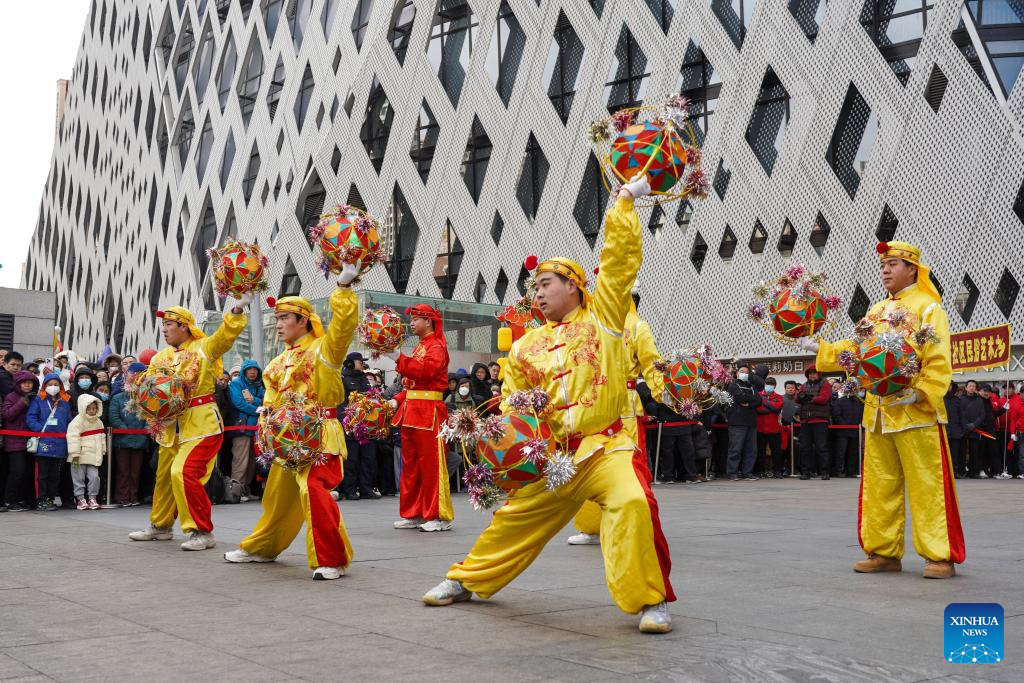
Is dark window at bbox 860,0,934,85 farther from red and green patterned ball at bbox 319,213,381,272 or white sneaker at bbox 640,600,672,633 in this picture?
white sneaker at bbox 640,600,672,633

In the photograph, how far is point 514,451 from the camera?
18.0ft

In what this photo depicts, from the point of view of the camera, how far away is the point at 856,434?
20578 mm

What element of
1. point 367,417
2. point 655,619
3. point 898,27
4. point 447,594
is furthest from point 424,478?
point 898,27

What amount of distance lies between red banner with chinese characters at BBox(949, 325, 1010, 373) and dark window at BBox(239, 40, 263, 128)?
33689 millimetres

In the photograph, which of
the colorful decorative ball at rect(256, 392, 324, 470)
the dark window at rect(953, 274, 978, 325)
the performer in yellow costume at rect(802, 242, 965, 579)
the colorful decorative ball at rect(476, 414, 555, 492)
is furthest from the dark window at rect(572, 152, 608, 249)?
the colorful decorative ball at rect(476, 414, 555, 492)

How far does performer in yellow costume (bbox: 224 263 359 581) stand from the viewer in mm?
7512

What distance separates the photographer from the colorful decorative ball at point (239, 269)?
9070 millimetres

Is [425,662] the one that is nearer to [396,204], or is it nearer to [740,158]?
[740,158]

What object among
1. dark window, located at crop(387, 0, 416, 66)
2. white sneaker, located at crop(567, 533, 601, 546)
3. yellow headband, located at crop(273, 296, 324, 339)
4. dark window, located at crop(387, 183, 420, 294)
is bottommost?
white sneaker, located at crop(567, 533, 601, 546)

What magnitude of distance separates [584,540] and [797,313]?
2991 mm

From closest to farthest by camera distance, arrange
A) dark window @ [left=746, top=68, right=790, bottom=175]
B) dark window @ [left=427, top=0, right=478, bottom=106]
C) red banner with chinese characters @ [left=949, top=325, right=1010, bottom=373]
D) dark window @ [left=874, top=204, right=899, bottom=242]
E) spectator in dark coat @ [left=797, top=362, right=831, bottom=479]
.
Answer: red banner with chinese characters @ [left=949, top=325, right=1010, bottom=373], spectator in dark coat @ [left=797, top=362, right=831, bottom=479], dark window @ [left=874, top=204, right=899, bottom=242], dark window @ [left=746, top=68, right=790, bottom=175], dark window @ [left=427, top=0, right=478, bottom=106]

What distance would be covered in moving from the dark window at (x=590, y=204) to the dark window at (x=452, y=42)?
657 cm

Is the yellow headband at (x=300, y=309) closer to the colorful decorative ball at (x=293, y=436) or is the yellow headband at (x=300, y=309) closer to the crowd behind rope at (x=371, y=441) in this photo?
the colorful decorative ball at (x=293, y=436)

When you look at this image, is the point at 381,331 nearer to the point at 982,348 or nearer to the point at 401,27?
the point at 982,348
